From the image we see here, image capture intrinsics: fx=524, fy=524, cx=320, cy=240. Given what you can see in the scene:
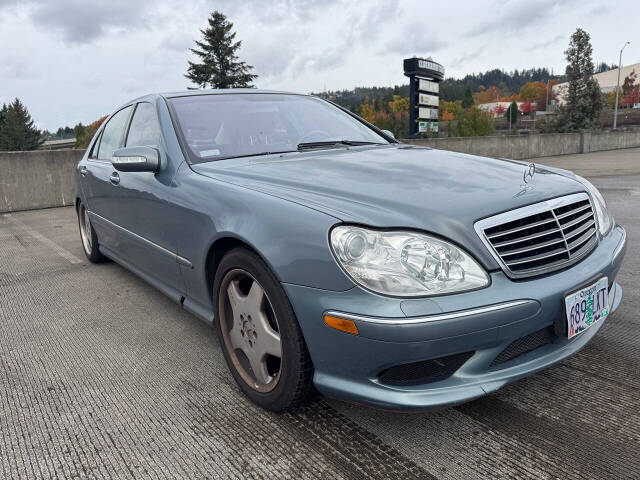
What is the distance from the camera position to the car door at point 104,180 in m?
3.87

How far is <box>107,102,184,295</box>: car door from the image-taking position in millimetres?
2850

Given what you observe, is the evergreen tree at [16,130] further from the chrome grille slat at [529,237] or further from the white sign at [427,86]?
the chrome grille slat at [529,237]

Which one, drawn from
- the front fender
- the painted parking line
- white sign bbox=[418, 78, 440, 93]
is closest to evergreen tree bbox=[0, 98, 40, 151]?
white sign bbox=[418, 78, 440, 93]

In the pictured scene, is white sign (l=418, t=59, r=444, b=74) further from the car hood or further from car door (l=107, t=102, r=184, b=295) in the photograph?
the car hood

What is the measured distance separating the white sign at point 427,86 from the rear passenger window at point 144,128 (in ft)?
47.2

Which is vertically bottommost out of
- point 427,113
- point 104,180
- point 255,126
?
point 104,180

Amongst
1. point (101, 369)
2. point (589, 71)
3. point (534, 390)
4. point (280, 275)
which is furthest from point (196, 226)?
point (589, 71)

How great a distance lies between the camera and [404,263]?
1759 mm

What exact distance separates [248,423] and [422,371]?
79 cm

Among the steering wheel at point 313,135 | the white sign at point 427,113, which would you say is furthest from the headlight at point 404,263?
the white sign at point 427,113

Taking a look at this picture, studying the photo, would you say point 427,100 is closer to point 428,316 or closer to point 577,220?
point 577,220

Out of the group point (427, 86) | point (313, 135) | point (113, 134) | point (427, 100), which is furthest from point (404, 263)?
point (427, 86)

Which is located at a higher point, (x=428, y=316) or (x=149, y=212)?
(x=149, y=212)

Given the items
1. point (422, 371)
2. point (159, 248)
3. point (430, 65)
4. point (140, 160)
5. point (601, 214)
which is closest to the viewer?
point (422, 371)
